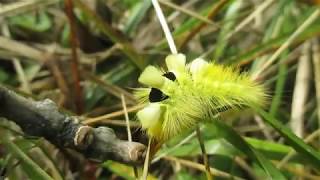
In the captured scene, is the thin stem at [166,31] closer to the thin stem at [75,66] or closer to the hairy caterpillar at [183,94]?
the hairy caterpillar at [183,94]

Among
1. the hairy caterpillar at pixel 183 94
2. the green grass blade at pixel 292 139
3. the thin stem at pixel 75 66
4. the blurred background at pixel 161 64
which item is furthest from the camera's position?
the thin stem at pixel 75 66

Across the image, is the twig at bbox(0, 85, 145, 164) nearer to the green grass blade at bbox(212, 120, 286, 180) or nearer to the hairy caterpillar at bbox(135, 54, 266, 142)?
the hairy caterpillar at bbox(135, 54, 266, 142)

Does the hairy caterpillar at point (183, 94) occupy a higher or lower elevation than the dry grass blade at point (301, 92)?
lower

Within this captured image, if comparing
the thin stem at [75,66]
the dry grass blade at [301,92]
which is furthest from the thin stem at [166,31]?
the dry grass blade at [301,92]

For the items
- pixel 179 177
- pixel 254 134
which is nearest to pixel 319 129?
pixel 254 134

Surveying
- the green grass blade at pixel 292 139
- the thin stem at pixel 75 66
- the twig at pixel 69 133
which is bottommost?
the twig at pixel 69 133

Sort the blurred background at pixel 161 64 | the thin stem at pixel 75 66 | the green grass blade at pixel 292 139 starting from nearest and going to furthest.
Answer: the green grass blade at pixel 292 139
the blurred background at pixel 161 64
the thin stem at pixel 75 66
